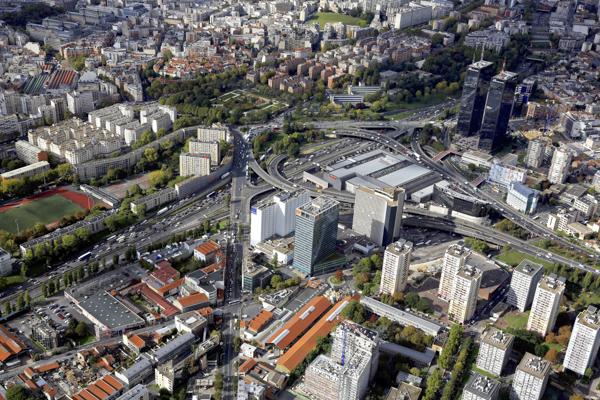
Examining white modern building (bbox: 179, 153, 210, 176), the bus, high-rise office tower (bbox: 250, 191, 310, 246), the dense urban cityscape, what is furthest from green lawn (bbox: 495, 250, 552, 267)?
the bus

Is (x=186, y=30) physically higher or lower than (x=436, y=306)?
higher

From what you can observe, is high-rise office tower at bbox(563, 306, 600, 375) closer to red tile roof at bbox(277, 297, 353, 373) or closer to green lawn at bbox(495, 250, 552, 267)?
green lawn at bbox(495, 250, 552, 267)

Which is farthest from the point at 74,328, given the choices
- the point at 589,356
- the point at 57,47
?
the point at 57,47

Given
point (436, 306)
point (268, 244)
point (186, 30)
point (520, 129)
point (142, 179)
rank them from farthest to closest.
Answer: point (186, 30), point (520, 129), point (142, 179), point (268, 244), point (436, 306)

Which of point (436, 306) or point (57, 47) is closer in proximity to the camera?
point (436, 306)

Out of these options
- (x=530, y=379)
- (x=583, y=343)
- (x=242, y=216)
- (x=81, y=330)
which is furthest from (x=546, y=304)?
(x=81, y=330)

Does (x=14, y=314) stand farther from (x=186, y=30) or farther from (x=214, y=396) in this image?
(x=186, y=30)
